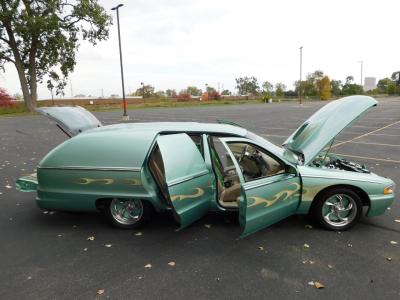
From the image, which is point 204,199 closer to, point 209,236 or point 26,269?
point 209,236

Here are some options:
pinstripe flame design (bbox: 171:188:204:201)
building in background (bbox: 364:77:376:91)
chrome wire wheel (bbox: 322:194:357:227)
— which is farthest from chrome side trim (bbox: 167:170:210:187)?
building in background (bbox: 364:77:376:91)

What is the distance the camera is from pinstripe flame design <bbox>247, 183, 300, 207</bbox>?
3756mm

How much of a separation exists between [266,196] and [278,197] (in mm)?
238

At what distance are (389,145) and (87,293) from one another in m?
11.5

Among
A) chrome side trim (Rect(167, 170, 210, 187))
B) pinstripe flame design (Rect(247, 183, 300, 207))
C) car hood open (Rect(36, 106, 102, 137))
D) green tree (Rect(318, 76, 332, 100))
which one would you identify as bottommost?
pinstripe flame design (Rect(247, 183, 300, 207))

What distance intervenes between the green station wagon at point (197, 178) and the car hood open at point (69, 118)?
0.62 metres

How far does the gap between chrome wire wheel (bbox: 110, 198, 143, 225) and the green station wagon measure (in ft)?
0.05

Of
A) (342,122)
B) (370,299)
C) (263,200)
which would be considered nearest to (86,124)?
(263,200)

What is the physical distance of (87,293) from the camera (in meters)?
3.11

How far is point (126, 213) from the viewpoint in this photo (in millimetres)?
4578

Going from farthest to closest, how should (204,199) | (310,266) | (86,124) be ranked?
(86,124) < (204,199) < (310,266)

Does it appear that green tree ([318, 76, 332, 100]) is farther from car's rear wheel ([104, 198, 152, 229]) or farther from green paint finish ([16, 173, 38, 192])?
green paint finish ([16, 173, 38, 192])

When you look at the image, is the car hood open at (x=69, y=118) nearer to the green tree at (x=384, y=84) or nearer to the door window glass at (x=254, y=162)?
the door window glass at (x=254, y=162)

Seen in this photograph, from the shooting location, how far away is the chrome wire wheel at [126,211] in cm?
451
